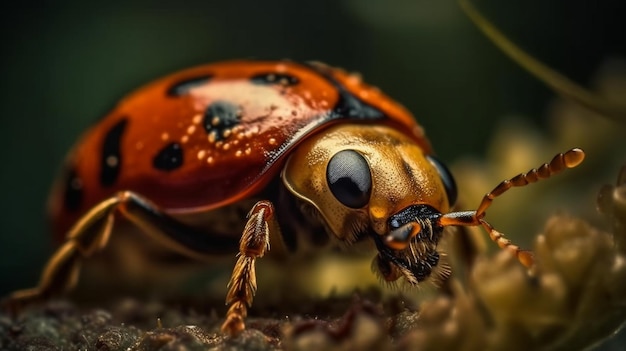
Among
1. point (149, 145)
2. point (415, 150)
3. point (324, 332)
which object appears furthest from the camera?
point (149, 145)

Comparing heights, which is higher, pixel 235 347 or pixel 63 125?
pixel 63 125

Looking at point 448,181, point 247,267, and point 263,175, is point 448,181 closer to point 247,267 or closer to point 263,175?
point 263,175

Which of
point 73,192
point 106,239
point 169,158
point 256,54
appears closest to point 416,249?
point 169,158

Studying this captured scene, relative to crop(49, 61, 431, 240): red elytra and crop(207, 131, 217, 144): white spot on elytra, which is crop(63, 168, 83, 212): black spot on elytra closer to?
crop(49, 61, 431, 240): red elytra

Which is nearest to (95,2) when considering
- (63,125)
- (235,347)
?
(63,125)

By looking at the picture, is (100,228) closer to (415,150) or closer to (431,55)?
(415,150)
